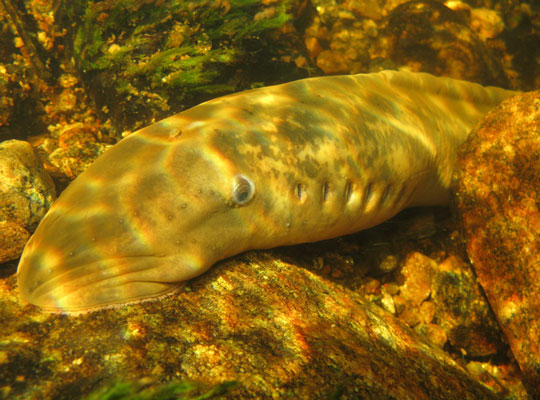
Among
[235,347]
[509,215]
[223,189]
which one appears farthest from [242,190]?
[509,215]

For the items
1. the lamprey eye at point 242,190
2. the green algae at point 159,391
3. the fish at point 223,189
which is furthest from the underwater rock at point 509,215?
the green algae at point 159,391

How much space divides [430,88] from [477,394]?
3531 millimetres

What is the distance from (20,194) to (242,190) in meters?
2.23

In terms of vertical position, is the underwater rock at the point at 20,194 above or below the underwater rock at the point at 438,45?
above

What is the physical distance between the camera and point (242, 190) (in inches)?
103

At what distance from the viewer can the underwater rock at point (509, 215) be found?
319cm

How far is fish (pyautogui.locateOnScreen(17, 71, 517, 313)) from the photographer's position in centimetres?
228

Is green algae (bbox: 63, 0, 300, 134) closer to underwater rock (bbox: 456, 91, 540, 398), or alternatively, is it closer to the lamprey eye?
the lamprey eye

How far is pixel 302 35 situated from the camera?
23.3ft

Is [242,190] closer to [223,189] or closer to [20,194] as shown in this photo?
[223,189]

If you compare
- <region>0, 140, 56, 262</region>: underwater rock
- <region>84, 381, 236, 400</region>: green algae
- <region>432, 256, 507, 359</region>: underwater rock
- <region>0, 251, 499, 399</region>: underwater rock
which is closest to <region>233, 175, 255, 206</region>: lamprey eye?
<region>0, 251, 499, 399</region>: underwater rock

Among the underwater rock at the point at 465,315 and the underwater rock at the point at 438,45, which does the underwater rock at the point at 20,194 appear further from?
the underwater rock at the point at 438,45

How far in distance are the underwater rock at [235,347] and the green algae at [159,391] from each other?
0.05 meters

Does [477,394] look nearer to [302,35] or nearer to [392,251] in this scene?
[392,251]
